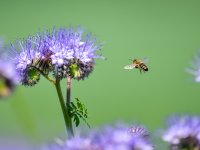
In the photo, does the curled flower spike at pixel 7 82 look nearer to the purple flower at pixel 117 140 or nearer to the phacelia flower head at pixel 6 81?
the phacelia flower head at pixel 6 81

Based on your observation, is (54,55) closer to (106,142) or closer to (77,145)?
(77,145)

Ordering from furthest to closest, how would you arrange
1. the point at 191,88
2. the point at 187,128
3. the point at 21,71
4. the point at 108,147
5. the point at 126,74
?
the point at 126,74, the point at 191,88, the point at 21,71, the point at 187,128, the point at 108,147

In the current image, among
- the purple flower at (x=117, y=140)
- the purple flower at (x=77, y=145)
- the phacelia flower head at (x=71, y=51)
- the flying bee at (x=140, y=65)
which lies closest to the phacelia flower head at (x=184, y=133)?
the purple flower at (x=117, y=140)

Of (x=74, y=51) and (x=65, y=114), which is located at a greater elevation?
(x=74, y=51)

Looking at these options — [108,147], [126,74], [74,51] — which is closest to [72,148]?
[108,147]

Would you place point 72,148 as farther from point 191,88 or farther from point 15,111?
point 191,88

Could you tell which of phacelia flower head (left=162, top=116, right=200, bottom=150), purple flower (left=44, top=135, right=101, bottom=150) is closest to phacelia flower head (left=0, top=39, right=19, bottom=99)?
purple flower (left=44, top=135, right=101, bottom=150)

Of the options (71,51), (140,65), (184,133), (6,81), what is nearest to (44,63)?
(71,51)
